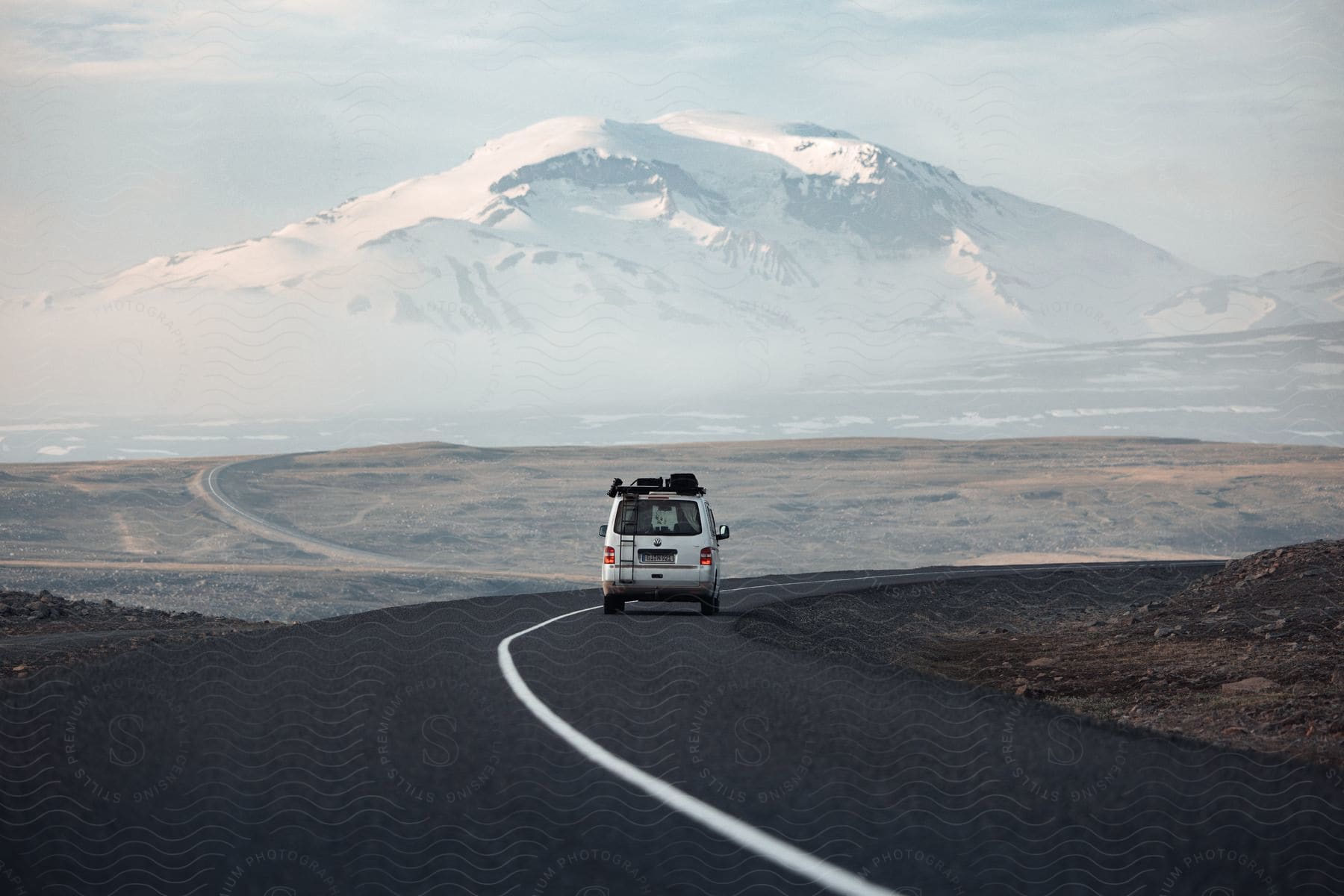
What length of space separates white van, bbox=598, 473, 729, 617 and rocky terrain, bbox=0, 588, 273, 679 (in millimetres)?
6980

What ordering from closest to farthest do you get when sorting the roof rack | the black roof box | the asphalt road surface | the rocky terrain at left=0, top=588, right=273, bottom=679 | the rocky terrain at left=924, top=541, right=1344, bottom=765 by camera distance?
the asphalt road surface, the rocky terrain at left=924, top=541, right=1344, bottom=765, the rocky terrain at left=0, top=588, right=273, bottom=679, the roof rack, the black roof box

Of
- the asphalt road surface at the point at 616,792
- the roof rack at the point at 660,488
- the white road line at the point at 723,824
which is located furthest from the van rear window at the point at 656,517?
the white road line at the point at 723,824

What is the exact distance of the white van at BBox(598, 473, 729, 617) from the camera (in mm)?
26844

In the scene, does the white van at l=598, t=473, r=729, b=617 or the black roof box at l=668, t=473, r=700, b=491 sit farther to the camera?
the black roof box at l=668, t=473, r=700, b=491

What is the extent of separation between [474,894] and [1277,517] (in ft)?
573

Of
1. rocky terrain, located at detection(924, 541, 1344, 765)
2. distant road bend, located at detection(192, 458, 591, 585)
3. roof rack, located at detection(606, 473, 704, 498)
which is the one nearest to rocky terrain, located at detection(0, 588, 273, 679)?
roof rack, located at detection(606, 473, 704, 498)

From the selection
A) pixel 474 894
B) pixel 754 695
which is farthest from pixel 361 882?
pixel 754 695

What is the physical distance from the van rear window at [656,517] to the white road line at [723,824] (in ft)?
43.9

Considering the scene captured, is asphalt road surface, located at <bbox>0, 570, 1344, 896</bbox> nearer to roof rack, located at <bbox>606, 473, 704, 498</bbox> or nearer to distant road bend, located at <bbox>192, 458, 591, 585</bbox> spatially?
roof rack, located at <bbox>606, 473, 704, 498</bbox>

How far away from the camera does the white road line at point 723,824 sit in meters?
6.94

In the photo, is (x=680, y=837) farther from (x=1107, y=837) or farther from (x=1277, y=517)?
(x=1277, y=517)

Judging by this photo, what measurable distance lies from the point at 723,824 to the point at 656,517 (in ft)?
62.0

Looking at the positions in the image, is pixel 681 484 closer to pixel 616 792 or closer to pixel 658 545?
pixel 658 545

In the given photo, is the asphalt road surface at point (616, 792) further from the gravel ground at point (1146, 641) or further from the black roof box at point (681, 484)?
the black roof box at point (681, 484)
